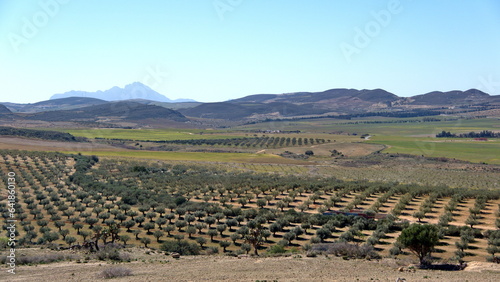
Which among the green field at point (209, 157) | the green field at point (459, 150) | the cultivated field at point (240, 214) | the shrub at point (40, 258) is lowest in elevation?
the green field at point (459, 150)

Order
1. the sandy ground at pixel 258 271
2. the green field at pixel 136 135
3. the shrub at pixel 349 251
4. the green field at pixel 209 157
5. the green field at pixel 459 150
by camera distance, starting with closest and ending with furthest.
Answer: the sandy ground at pixel 258 271 → the shrub at pixel 349 251 → the green field at pixel 209 157 → the green field at pixel 459 150 → the green field at pixel 136 135

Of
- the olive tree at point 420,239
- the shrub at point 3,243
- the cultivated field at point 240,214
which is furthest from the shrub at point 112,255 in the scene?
the olive tree at point 420,239

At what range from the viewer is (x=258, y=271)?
21734 mm

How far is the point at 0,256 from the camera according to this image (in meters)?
24.5

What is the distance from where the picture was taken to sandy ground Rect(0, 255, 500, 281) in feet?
67.2

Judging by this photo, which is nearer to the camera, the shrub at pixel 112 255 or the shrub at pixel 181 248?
the shrub at pixel 112 255

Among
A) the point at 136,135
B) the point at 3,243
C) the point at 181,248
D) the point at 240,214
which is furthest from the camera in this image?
the point at 136,135

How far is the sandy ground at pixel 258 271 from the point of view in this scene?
20469 mm

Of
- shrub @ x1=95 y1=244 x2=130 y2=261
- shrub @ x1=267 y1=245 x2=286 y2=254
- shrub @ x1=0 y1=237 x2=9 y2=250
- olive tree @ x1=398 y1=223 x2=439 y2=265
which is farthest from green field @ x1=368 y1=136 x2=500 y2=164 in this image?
shrub @ x1=0 y1=237 x2=9 y2=250

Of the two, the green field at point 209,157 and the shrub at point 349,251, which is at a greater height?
the shrub at point 349,251

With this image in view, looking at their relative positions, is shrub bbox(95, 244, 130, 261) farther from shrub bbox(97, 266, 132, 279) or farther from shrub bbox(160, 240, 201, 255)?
shrub bbox(160, 240, 201, 255)

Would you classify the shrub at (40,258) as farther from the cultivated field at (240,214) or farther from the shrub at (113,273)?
the shrub at (113,273)

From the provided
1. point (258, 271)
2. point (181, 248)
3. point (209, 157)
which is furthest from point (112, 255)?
point (209, 157)

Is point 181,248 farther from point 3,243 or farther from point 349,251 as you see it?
point 3,243
